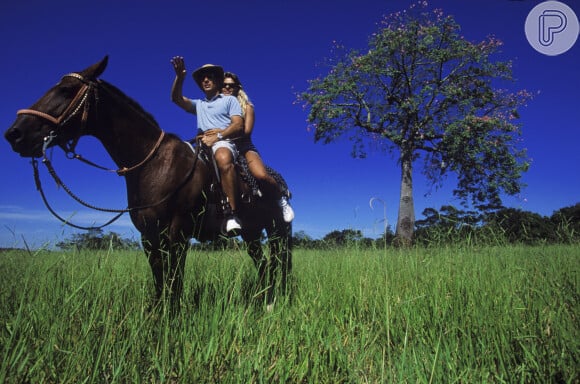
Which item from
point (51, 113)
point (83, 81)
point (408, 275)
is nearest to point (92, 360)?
point (51, 113)

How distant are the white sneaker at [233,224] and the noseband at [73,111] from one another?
1.86 m

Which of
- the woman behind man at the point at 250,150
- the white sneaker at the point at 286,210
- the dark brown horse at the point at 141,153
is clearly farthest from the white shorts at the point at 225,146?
the white sneaker at the point at 286,210

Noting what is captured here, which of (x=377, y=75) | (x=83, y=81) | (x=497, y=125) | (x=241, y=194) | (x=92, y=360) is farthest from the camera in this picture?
(x=377, y=75)

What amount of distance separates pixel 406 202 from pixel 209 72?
59.4ft

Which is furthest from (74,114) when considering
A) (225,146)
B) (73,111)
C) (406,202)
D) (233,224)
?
(406,202)

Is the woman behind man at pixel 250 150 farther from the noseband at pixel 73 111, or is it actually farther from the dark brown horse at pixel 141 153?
the noseband at pixel 73 111

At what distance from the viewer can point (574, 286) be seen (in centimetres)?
354

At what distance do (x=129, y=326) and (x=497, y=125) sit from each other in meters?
22.0

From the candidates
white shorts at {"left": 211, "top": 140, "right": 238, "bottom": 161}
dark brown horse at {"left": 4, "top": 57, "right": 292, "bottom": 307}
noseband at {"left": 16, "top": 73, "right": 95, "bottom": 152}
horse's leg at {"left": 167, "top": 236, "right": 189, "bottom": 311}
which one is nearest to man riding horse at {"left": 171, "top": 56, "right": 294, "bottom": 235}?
white shorts at {"left": 211, "top": 140, "right": 238, "bottom": 161}

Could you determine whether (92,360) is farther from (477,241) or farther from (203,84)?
(477,241)

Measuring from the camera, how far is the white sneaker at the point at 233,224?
14.0ft

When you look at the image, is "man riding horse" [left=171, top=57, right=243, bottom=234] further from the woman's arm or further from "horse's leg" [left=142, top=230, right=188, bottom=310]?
"horse's leg" [left=142, top=230, right=188, bottom=310]

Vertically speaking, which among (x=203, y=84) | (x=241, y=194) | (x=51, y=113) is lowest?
(x=241, y=194)

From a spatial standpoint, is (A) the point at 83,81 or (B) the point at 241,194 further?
(B) the point at 241,194
